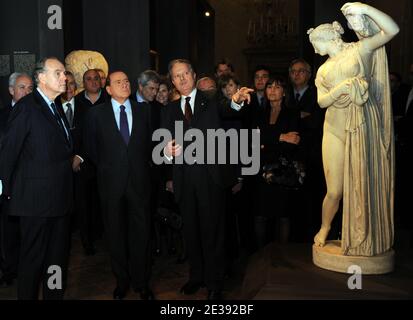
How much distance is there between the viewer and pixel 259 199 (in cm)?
480

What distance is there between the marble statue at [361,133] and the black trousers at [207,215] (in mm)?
908

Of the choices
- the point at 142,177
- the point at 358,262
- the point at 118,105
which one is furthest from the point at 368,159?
the point at 118,105

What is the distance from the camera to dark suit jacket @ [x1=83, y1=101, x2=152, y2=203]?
4.00 m

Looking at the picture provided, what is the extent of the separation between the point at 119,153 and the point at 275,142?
1.42 metres

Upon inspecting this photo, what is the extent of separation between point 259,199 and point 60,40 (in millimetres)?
3451

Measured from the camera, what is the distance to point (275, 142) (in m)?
4.64

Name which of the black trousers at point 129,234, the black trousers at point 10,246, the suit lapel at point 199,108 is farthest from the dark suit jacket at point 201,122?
the black trousers at point 10,246

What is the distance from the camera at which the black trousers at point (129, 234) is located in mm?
4027

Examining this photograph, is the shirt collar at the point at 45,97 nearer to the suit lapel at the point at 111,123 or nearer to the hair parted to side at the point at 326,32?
the suit lapel at the point at 111,123

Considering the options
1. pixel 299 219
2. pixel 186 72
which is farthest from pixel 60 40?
pixel 299 219

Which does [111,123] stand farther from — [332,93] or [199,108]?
[332,93]

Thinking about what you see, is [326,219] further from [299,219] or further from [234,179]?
[299,219]
